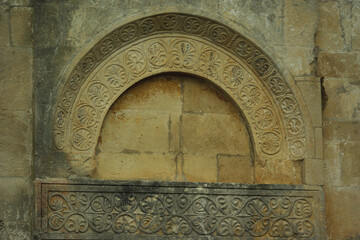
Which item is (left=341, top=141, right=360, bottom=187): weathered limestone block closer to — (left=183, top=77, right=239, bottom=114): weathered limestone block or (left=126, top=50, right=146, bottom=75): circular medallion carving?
(left=183, top=77, right=239, bottom=114): weathered limestone block

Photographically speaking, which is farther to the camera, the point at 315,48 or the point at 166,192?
the point at 315,48

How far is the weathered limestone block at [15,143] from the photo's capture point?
8.70m

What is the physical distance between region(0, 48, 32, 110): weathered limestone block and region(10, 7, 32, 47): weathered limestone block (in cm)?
9

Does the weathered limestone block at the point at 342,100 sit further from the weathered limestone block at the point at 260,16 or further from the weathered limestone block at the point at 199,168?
the weathered limestone block at the point at 199,168

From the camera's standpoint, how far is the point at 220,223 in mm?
8930

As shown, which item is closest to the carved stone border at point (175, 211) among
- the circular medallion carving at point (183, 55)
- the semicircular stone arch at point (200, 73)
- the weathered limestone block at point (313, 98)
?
the semicircular stone arch at point (200, 73)

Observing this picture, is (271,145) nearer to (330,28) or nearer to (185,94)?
(185,94)

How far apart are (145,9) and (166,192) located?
2.05 meters

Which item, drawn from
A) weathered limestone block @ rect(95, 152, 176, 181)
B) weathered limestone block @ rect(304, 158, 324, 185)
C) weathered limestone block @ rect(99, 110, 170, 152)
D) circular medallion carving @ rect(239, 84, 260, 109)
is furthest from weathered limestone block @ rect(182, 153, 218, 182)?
weathered limestone block @ rect(304, 158, 324, 185)

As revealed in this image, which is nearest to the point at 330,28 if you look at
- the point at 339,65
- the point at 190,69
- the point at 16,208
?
the point at 339,65

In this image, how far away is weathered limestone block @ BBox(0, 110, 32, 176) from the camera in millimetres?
8703

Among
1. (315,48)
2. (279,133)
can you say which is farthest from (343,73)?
(279,133)

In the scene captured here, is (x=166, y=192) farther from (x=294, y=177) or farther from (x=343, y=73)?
(x=343, y=73)

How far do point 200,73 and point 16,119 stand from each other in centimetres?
212
